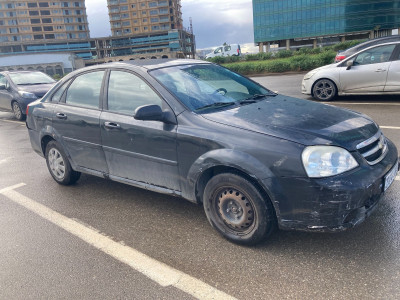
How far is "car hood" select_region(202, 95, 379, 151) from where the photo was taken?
2.90 m

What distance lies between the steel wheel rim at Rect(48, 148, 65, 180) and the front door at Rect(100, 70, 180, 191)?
44.0 inches

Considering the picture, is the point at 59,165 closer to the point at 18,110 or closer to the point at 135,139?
the point at 135,139

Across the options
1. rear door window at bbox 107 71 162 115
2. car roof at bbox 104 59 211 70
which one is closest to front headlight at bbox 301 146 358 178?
rear door window at bbox 107 71 162 115

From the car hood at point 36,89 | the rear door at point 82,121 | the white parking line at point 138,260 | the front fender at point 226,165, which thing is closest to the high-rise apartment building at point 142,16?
the car hood at point 36,89

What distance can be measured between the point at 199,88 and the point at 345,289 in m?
2.25

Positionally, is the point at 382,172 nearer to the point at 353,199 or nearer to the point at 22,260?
the point at 353,199

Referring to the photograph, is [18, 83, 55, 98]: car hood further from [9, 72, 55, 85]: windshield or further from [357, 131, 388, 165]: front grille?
[357, 131, 388, 165]: front grille

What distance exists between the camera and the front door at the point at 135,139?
3.51m

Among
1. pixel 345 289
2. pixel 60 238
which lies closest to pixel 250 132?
pixel 345 289

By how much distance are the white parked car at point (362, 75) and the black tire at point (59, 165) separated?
7.07m

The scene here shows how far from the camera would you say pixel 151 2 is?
356 ft

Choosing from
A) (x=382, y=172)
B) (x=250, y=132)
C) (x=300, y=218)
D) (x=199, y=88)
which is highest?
(x=199, y=88)

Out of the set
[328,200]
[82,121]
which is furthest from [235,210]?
[82,121]

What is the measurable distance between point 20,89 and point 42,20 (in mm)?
109206
